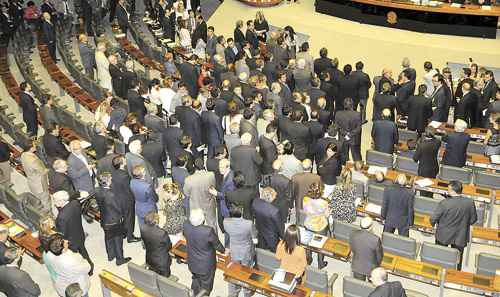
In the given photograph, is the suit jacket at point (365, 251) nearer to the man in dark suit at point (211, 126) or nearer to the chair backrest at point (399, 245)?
the chair backrest at point (399, 245)

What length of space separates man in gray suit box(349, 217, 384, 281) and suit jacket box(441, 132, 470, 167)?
3.12 metres

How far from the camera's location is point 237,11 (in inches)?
838

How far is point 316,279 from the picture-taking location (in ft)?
24.9

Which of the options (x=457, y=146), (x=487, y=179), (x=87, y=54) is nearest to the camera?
(x=487, y=179)

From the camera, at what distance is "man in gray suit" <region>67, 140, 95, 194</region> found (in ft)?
31.3

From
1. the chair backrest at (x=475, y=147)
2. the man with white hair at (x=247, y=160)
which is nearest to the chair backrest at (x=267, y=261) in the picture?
the man with white hair at (x=247, y=160)

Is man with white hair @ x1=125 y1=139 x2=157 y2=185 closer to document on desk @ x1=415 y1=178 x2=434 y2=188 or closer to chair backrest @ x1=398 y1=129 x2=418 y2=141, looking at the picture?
document on desk @ x1=415 y1=178 x2=434 y2=188

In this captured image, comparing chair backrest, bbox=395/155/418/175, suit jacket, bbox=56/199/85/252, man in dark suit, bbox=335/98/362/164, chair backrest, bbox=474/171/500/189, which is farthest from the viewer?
man in dark suit, bbox=335/98/362/164

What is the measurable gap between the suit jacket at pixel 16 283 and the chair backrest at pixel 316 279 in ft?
10.7

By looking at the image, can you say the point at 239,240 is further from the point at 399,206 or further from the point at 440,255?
the point at 440,255

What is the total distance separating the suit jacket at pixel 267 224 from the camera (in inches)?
314

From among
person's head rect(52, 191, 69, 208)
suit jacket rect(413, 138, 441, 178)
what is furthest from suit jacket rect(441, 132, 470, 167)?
person's head rect(52, 191, 69, 208)

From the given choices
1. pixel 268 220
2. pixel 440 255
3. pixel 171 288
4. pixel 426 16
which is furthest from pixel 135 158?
pixel 426 16

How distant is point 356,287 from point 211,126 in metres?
4.48
